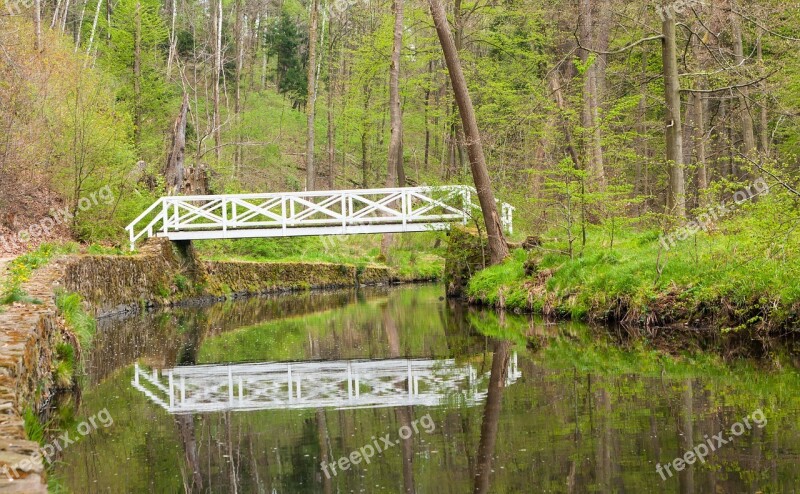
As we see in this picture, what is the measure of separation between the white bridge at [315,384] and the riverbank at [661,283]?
3.10 metres

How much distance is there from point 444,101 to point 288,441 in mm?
23729

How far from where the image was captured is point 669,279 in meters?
12.1

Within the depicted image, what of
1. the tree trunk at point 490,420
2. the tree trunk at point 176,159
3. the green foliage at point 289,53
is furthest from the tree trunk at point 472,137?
the green foliage at point 289,53

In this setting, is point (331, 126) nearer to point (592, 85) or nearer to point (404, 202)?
point (404, 202)

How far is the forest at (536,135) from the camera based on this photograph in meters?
12.5

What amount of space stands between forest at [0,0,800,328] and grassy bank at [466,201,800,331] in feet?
0.14

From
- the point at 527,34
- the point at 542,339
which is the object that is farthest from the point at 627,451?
the point at 527,34

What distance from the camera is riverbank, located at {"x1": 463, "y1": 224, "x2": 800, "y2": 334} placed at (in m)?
10.4

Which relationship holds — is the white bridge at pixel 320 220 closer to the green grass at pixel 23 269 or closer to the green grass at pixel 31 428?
the green grass at pixel 23 269

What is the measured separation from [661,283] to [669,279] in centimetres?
12

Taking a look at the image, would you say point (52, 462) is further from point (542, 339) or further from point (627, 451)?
point (542, 339)

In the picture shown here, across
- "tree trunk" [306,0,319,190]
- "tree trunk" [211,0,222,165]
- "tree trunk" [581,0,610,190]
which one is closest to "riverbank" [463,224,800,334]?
"tree trunk" [581,0,610,190]

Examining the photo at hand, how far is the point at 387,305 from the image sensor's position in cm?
1912

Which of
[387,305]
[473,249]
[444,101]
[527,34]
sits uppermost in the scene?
[527,34]
